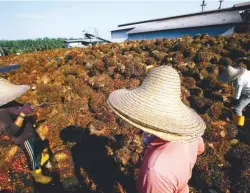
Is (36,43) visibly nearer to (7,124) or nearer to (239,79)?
(7,124)

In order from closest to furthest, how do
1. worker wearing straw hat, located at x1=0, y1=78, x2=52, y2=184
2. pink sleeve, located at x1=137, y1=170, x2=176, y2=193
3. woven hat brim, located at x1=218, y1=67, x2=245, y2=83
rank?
pink sleeve, located at x1=137, y1=170, x2=176, y2=193
worker wearing straw hat, located at x1=0, y1=78, x2=52, y2=184
woven hat brim, located at x1=218, y1=67, x2=245, y2=83

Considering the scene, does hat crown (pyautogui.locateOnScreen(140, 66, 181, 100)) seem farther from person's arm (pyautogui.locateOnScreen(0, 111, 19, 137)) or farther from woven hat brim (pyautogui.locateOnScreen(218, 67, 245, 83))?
woven hat brim (pyautogui.locateOnScreen(218, 67, 245, 83))

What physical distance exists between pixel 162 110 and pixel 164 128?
0.61 feet

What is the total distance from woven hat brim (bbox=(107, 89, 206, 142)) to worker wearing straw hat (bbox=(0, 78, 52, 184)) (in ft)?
6.85

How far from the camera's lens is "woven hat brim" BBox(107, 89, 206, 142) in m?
1.60

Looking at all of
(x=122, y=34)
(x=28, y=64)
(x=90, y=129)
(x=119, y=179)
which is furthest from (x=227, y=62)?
(x=122, y=34)

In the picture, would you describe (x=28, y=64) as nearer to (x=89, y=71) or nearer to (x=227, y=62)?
(x=89, y=71)

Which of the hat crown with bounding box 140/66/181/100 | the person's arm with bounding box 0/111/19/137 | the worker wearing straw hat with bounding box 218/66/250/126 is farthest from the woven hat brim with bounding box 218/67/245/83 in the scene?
the person's arm with bounding box 0/111/19/137

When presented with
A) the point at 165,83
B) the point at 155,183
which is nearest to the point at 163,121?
the point at 165,83

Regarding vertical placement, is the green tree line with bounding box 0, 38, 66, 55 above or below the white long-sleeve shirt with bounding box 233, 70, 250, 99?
below

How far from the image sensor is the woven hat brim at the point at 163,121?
1.60 meters

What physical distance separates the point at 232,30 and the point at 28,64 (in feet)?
60.0

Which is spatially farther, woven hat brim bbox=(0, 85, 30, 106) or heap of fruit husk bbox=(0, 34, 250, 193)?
heap of fruit husk bbox=(0, 34, 250, 193)

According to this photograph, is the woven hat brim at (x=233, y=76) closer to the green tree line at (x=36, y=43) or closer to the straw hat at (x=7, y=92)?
the straw hat at (x=7, y=92)
